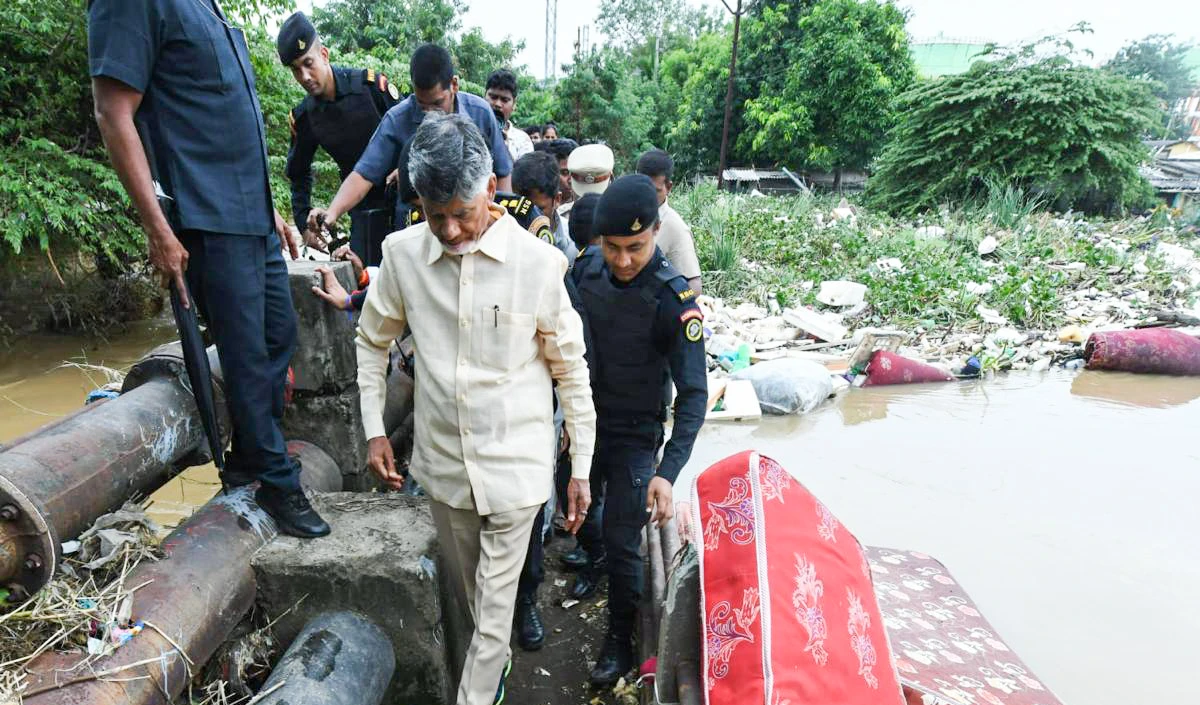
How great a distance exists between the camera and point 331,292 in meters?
2.35

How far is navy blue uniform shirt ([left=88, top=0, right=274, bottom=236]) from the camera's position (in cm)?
160

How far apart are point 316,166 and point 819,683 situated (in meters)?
9.03

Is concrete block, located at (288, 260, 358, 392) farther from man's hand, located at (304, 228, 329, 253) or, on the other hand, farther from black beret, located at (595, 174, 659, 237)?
black beret, located at (595, 174, 659, 237)

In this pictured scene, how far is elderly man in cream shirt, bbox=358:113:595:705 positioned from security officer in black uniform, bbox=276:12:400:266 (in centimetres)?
158

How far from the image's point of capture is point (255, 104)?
1972 mm

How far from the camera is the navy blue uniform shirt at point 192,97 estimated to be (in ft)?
5.26

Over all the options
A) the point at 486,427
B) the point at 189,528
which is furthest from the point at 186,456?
the point at 486,427

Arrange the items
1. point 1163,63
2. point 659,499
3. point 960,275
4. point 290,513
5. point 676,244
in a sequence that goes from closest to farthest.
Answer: point 290,513, point 659,499, point 676,244, point 960,275, point 1163,63

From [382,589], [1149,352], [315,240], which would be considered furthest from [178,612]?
[1149,352]

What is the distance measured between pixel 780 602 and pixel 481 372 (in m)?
0.94

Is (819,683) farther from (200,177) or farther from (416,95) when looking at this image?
(416,95)

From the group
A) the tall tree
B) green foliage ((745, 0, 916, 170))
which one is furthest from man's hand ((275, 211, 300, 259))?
green foliage ((745, 0, 916, 170))

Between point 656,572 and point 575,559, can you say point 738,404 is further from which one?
point 656,572

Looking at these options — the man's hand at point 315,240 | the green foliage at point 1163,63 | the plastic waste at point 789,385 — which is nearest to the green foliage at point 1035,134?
the plastic waste at point 789,385
